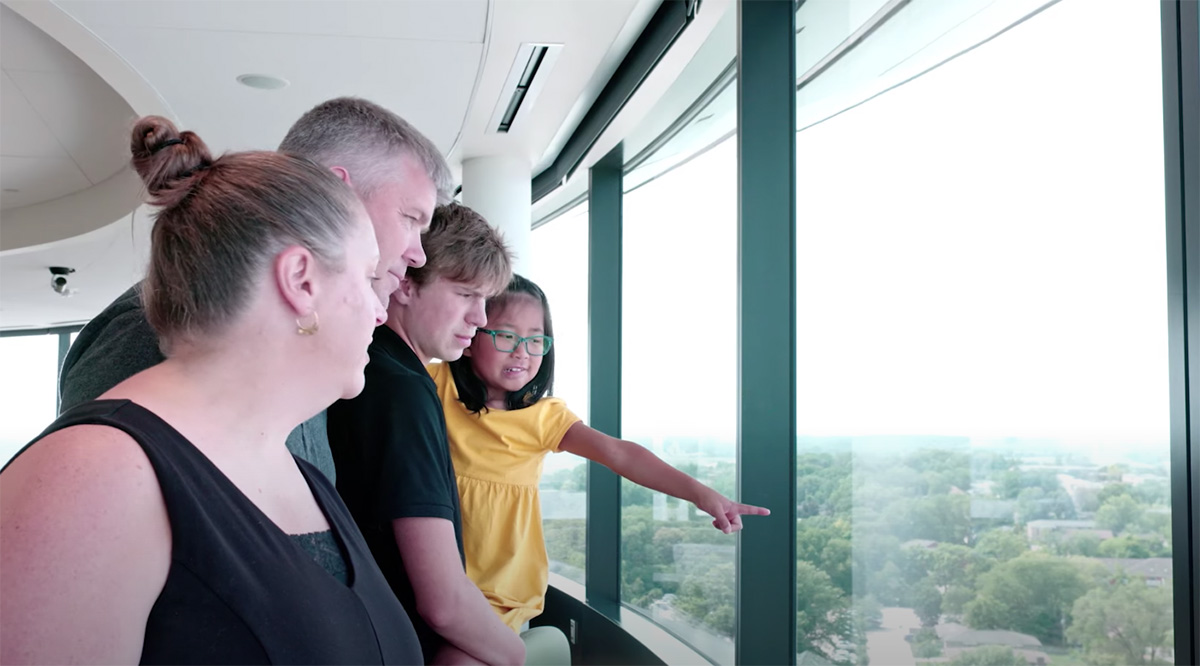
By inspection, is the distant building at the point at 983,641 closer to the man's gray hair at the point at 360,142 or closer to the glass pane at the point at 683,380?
the glass pane at the point at 683,380

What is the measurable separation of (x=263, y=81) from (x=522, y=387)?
2.36 meters

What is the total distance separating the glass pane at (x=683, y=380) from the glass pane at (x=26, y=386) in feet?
39.0

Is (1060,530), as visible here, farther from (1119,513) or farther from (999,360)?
(999,360)

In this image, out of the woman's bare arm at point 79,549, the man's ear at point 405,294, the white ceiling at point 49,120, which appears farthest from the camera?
the white ceiling at point 49,120

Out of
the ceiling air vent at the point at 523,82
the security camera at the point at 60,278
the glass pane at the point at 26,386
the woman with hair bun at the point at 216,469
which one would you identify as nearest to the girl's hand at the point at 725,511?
the woman with hair bun at the point at 216,469

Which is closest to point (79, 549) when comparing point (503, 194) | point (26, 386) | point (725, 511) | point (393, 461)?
point (393, 461)

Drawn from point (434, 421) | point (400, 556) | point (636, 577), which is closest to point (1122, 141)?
point (434, 421)

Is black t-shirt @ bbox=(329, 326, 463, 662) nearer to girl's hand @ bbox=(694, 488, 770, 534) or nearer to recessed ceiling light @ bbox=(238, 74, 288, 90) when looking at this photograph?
girl's hand @ bbox=(694, 488, 770, 534)

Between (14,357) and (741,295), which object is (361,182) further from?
(14,357)

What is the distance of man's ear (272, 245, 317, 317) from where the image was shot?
0.98 m

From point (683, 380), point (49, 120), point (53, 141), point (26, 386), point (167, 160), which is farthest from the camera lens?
point (26, 386)

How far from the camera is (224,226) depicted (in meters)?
0.99

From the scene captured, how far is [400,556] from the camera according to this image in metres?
1.56

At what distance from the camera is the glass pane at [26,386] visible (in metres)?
13.7
